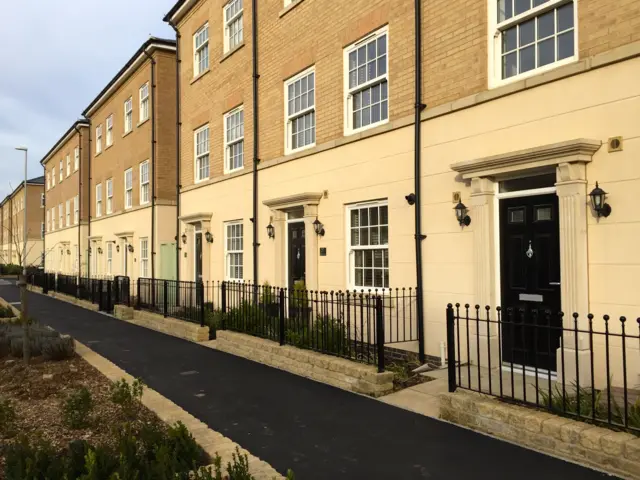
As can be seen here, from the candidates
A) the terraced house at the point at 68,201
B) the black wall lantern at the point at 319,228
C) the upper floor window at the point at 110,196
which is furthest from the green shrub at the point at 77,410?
the terraced house at the point at 68,201

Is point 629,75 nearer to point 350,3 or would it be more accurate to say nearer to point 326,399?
point 326,399

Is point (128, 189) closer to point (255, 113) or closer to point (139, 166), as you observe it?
point (139, 166)

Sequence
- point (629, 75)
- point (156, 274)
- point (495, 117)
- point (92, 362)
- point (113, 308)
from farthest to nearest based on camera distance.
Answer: point (156, 274)
point (113, 308)
point (92, 362)
point (495, 117)
point (629, 75)

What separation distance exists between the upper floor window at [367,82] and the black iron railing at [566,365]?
411cm

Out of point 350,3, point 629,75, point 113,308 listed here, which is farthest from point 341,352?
point 113,308

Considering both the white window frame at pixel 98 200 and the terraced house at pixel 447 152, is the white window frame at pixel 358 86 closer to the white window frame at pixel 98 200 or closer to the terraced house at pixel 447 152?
the terraced house at pixel 447 152

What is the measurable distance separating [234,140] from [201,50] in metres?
4.17

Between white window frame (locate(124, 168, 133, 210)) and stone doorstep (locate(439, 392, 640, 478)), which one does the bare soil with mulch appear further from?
white window frame (locate(124, 168, 133, 210))

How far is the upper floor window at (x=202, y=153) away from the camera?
16.0 m

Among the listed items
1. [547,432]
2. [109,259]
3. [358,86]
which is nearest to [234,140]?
[358,86]

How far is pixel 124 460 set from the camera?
145 inches

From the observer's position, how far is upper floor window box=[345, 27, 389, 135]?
30.4 feet

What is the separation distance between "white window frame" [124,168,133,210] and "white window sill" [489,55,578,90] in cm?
1746

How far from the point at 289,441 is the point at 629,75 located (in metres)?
5.19
